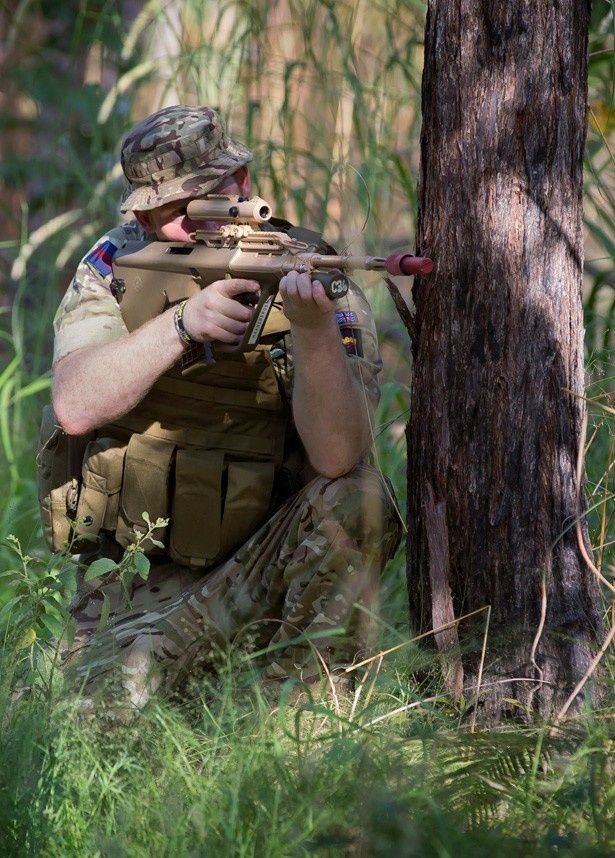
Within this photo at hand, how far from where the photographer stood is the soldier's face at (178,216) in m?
2.72

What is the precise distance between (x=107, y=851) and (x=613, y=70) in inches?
85.0

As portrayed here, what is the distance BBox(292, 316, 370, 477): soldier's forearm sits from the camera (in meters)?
2.32

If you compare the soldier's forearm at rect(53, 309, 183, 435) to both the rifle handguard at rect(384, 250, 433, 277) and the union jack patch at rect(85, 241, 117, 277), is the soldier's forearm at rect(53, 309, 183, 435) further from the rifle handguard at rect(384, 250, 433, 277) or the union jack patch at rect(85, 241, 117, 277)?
the rifle handguard at rect(384, 250, 433, 277)

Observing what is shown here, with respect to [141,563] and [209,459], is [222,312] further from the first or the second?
[141,563]

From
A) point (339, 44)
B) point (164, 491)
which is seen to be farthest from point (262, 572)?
point (339, 44)

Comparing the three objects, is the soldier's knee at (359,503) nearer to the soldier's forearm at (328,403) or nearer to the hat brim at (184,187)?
the soldier's forearm at (328,403)

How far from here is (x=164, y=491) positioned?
108 inches

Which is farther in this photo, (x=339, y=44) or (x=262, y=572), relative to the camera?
(x=339, y=44)

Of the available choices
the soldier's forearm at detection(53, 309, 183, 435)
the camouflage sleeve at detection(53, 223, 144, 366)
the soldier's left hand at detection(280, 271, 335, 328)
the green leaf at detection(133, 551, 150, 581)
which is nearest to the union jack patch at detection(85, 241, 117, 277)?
the camouflage sleeve at detection(53, 223, 144, 366)

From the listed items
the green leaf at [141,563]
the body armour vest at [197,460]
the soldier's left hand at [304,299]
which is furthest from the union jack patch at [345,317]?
the green leaf at [141,563]

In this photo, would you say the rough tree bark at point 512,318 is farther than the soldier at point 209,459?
No

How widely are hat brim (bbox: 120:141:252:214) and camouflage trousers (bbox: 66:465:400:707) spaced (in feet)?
2.39

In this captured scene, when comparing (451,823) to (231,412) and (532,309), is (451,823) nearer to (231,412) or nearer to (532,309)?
(532,309)

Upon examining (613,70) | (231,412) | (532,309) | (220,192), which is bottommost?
(231,412)
